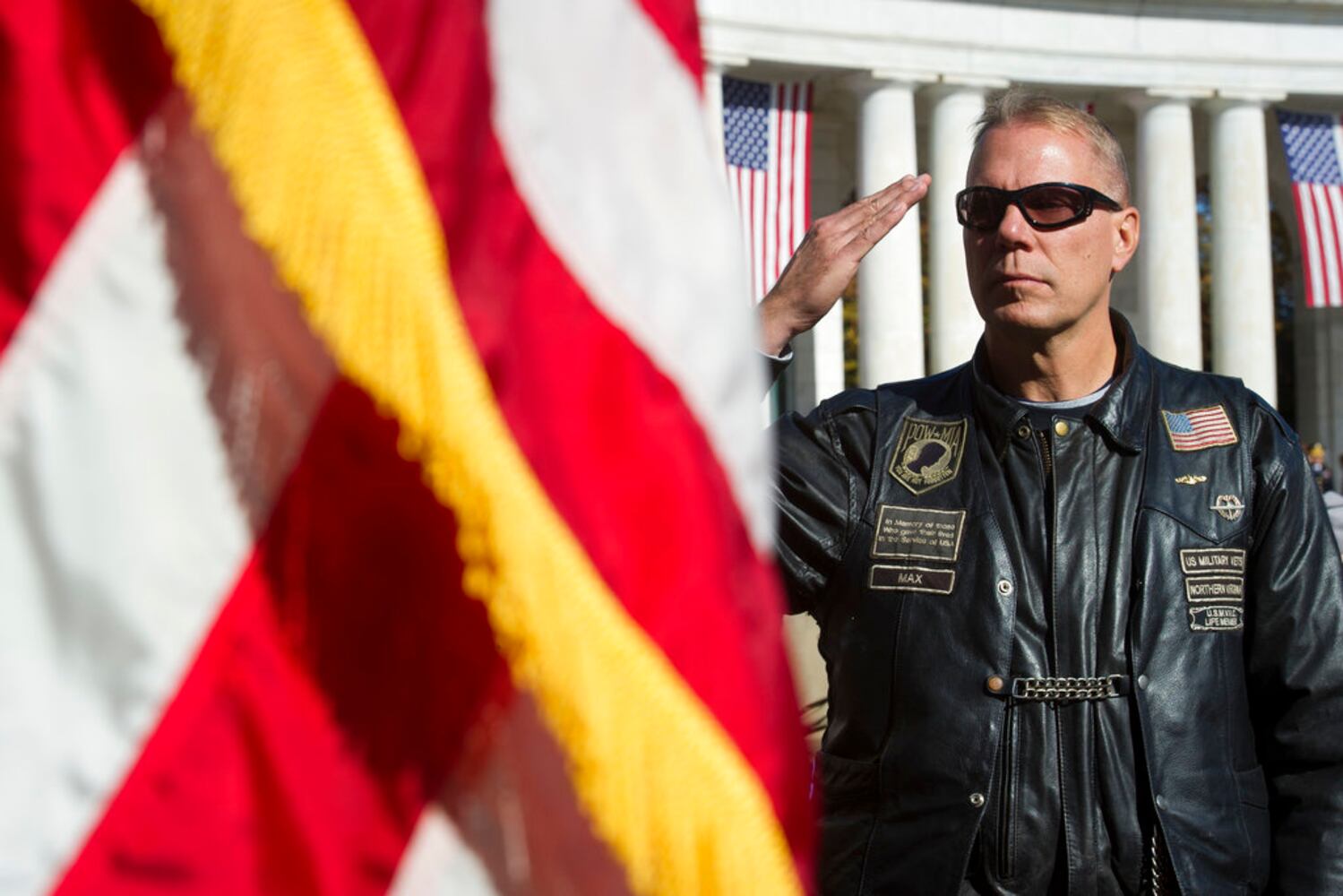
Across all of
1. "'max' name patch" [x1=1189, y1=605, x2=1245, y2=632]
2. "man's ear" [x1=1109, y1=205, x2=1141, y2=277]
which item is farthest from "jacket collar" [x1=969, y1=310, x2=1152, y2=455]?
"'max' name patch" [x1=1189, y1=605, x2=1245, y2=632]

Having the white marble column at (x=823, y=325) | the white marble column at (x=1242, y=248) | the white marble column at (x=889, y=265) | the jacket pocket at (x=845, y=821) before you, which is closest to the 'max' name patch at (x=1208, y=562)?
the jacket pocket at (x=845, y=821)

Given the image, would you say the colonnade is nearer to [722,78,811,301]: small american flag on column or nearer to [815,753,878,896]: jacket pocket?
[722,78,811,301]: small american flag on column

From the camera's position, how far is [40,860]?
5.85 feet

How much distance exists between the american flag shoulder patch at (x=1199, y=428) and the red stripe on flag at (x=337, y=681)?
2570mm

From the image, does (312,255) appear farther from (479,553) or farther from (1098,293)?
(1098,293)

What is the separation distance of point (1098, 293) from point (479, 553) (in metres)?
2.69

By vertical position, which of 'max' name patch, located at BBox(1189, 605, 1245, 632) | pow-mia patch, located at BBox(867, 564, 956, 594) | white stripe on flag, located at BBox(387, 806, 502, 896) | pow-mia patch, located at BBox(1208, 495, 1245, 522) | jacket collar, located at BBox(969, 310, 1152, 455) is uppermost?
jacket collar, located at BBox(969, 310, 1152, 455)

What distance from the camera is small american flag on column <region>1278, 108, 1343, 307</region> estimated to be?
29.8 meters

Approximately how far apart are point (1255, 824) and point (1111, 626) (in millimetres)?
586

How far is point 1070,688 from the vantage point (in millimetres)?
3682

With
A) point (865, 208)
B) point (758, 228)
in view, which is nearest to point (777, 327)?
point (865, 208)

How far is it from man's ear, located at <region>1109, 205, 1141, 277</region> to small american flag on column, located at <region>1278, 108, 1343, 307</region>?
2787 cm

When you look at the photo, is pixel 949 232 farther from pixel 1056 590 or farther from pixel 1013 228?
pixel 1056 590

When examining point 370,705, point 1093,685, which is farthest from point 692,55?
point 1093,685
